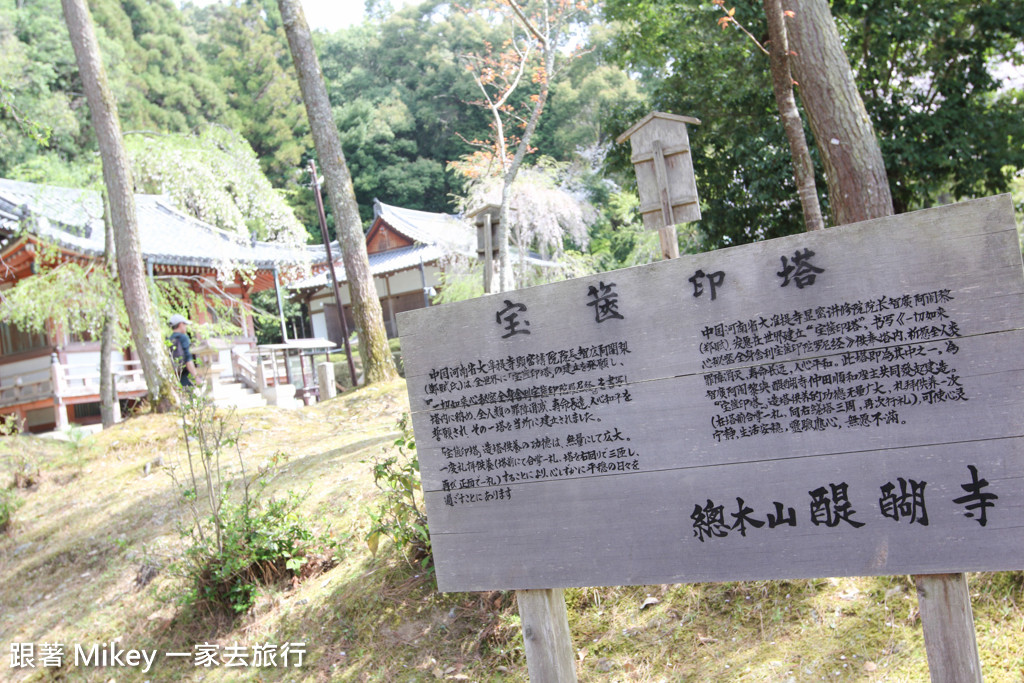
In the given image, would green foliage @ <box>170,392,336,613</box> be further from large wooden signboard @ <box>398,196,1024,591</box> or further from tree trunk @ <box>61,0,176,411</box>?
tree trunk @ <box>61,0,176,411</box>

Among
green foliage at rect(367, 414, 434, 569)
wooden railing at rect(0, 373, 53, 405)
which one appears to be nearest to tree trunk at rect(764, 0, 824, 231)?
green foliage at rect(367, 414, 434, 569)

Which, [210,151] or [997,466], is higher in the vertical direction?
[210,151]

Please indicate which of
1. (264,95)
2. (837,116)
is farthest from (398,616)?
(264,95)

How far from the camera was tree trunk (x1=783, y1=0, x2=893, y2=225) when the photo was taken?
18.4ft

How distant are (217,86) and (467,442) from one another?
103ft

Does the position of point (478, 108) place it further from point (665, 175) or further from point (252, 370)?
point (665, 175)

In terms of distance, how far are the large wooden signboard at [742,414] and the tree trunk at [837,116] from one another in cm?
365

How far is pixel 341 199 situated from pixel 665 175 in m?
6.52

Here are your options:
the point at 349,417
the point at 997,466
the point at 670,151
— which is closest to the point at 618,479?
the point at 997,466

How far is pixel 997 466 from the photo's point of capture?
2.27m

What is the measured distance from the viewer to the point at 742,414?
252 centimetres

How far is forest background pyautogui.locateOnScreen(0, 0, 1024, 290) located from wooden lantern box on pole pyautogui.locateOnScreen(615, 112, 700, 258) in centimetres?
534

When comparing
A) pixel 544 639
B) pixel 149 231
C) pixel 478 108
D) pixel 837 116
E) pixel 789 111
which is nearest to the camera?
pixel 544 639

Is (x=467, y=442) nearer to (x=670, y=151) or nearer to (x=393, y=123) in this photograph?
(x=670, y=151)
